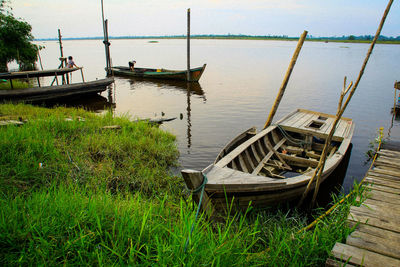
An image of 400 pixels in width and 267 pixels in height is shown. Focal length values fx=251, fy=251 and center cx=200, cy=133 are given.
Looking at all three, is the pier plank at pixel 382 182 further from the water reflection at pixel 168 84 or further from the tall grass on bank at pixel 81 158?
the water reflection at pixel 168 84

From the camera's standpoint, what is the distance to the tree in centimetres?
1870

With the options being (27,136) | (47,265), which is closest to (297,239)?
(47,265)

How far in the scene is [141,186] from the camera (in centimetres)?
539

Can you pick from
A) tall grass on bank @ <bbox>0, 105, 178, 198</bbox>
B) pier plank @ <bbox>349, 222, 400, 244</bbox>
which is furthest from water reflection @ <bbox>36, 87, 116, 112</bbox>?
pier plank @ <bbox>349, 222, 400, 244</bbox>

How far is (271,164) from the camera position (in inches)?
253

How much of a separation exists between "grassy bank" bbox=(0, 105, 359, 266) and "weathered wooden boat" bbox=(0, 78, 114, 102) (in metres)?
6.76

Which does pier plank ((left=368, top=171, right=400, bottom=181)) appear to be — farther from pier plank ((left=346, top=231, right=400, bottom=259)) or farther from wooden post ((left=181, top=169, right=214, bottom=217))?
wooden post ((left=181, top=169, right=214, bottom=217))

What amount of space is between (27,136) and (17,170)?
1370 mm

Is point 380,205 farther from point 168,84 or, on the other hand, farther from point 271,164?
point 168,84

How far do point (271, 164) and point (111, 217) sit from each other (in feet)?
15.0

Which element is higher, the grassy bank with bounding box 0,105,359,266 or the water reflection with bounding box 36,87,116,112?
the grassy bank with bounding box 0,105,359,266

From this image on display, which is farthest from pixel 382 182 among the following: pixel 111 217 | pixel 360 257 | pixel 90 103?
pixel 90 103

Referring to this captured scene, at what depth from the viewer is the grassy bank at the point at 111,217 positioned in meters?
2.35

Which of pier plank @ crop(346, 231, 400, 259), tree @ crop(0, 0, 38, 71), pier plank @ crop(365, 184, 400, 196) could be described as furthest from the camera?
tree @ crop(0, 0, 38, 71)
